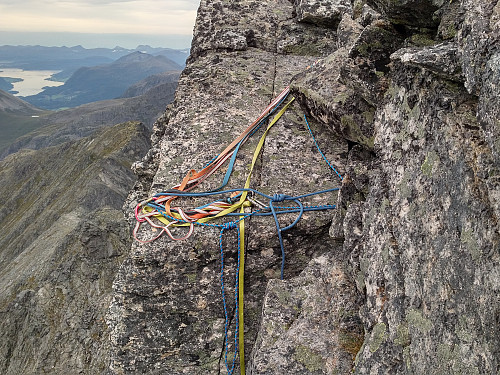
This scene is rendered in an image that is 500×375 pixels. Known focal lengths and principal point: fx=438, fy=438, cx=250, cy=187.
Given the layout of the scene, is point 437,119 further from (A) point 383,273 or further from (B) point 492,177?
(A) point 383,273

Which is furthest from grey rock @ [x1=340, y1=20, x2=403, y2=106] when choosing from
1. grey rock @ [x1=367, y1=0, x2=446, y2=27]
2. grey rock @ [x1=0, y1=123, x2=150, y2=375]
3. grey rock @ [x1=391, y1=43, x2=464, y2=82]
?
grey rock @ [x1=0, y1=123, x2=150, y2=375]

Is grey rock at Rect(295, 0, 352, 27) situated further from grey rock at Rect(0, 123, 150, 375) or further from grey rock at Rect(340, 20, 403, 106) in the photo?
grey rock at Rect(0, 123, 150, 375)

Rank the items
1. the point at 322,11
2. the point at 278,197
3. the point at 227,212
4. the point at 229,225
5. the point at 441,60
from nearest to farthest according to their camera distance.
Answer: the point at 441,60 → the point at 229,225 → the point at 227,212 → the point at 278,197 → the point at 322,11

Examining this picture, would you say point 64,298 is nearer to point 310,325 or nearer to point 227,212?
point 227,212

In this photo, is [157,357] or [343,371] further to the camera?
[157,357]

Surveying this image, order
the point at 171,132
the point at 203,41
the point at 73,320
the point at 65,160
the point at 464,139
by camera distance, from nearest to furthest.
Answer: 1. the point at 464,139
2. the point at 171,132
3. the point at 203,41
4. the point at 73,320
5. the point at 65,160

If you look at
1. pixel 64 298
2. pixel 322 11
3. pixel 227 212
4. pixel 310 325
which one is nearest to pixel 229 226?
pixel 227 212

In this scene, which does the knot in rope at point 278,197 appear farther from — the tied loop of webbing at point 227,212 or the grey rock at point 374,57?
the grey rock at point 374,57

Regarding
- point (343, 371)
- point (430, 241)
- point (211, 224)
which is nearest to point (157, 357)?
point (211, 224)
